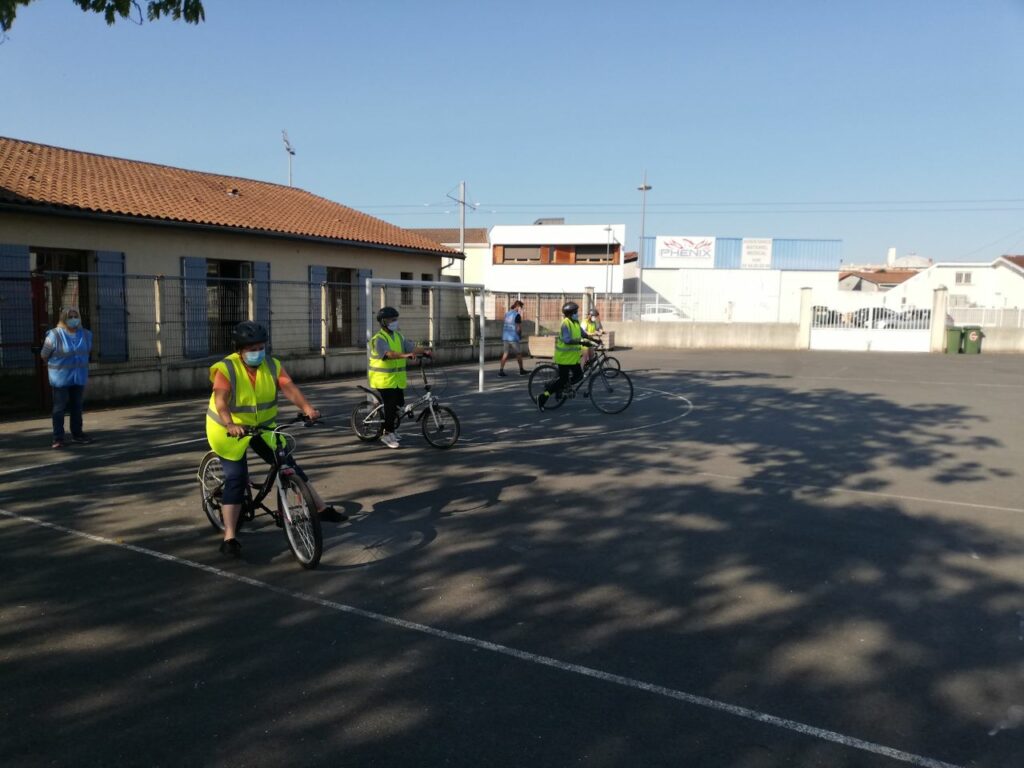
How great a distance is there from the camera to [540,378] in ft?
43.7

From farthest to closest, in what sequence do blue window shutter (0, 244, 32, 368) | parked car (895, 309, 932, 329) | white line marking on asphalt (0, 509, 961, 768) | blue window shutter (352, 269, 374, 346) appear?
parked car (895, 309, 932, 329) < blue window shutter (352, 269, 374, 346) < blue window shutter (0, 244, 32, 368) < white line marking on asphalt (0, 509, 961, 768)

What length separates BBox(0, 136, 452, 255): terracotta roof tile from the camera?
1606cm

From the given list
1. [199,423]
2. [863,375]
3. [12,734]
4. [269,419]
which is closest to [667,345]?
[863,375]

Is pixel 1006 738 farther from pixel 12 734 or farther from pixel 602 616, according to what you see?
pixel 12 734

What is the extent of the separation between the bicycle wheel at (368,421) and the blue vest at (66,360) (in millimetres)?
3409

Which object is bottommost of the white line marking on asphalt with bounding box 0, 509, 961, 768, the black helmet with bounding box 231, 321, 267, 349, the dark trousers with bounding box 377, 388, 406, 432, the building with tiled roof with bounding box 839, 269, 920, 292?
the white line marking on asphalt with bounding box 0, 509, 961, 768

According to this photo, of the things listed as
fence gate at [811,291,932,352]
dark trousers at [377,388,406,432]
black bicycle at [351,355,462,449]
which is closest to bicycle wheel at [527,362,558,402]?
black bicycle at [351,355,462,449]

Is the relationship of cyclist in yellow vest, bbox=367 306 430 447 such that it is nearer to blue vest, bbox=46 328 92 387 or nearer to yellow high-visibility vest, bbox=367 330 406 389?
yellow high-visibility vest, bbox=367 330 406 389

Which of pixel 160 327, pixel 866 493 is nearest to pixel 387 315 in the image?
pixel 866 493

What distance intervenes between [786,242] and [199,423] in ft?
167

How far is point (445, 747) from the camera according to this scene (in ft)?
10.7

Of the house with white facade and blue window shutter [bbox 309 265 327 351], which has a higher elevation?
the house with white facade

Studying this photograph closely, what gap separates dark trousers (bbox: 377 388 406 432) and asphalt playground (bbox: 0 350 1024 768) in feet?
1.23

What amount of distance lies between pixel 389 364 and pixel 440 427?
3.40 feet
